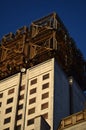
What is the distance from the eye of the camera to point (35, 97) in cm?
7919

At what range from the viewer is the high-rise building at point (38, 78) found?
75.8m

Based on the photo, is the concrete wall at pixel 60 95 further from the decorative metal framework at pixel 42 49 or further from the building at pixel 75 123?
the building at pixel 75 123

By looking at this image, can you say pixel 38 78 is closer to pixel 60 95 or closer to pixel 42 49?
pixel 60 95

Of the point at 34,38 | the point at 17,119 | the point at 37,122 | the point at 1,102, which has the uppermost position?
the point at 34,38

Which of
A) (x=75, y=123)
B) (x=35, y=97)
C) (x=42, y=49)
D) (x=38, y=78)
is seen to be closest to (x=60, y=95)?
(x=35, y=97)

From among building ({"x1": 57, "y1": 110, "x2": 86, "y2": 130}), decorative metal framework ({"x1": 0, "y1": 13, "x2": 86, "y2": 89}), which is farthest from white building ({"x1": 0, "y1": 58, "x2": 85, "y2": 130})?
building ({"x1": 57, "y1": 110, "x2": 86, "y2": 130})

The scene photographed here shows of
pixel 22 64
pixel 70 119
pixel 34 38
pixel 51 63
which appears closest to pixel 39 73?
pixel 51 63

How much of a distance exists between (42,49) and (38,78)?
40.7 ft

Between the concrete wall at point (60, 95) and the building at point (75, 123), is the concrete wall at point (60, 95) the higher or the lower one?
the higher one

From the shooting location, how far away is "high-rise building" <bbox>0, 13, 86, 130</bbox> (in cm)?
7575

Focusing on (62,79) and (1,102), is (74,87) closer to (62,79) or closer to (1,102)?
(62,79)

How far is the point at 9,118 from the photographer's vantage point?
7856 cm

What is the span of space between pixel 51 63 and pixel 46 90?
8.00 m

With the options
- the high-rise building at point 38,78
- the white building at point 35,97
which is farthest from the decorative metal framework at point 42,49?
the white building at point 35,97
